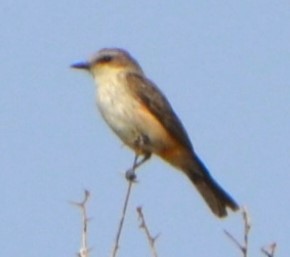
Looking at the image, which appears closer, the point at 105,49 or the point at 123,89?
the point at 123,89

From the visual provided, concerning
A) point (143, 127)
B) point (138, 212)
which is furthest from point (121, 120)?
point (138, 212)

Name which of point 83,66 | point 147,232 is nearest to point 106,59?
point 83,66

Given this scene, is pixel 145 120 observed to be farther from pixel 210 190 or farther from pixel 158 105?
pixel 210 190

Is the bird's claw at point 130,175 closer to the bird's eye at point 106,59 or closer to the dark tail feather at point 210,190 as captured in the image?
the dark tail feather at point 210,190

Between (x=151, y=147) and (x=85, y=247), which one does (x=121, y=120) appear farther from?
(x=85, y=247)

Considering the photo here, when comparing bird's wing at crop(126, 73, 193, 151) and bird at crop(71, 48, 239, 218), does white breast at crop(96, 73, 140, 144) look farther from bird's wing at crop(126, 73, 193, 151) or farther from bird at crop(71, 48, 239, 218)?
bird's wing at crop(126, 73, 193, 151)

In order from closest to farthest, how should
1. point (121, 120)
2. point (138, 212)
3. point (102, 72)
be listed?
point (138, 212), point (121, 120), point (102, 72)
